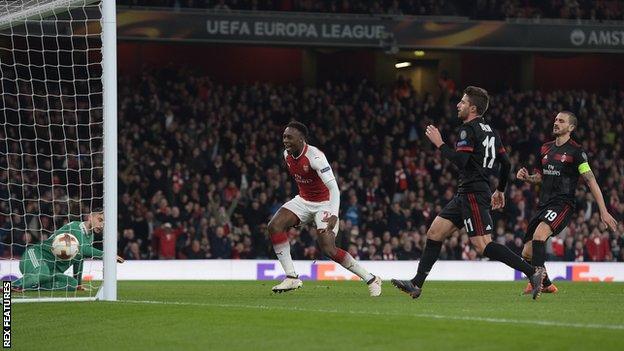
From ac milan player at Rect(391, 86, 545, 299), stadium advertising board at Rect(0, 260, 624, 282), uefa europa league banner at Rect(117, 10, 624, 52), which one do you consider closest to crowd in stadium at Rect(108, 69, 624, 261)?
uefa europa league banner at Rect(117, 10, 624, 52)

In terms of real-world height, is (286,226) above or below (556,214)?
below

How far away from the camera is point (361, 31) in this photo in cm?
3142

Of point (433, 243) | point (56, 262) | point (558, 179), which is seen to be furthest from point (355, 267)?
point (56, 262)

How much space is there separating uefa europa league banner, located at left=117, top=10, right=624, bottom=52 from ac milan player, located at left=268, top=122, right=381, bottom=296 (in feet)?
54.4

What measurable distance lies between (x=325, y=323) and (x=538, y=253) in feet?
14.2

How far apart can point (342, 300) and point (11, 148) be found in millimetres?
16233

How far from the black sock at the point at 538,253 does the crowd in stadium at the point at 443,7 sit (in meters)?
18.4

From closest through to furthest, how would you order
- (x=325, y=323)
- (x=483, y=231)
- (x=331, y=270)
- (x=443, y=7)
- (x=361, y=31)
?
1. (x=325, y=323)
2. (x=483, y=231)
3. (x=331, y=270)
4. (x=361, y=31)
5. (x=443, y=7)

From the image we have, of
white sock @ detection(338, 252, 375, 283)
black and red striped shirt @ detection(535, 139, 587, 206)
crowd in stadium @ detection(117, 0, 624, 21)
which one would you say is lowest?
white sock @ detection(338, 252, 375, 283)

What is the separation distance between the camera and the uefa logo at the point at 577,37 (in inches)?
1312

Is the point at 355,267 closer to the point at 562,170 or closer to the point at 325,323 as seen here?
the point at 562,170

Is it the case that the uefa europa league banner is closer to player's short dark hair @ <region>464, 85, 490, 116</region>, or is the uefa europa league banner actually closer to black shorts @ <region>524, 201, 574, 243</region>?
black shorts @ <region>524, 201, 574, 243</region>

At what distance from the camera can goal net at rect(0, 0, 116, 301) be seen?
14.8 meters

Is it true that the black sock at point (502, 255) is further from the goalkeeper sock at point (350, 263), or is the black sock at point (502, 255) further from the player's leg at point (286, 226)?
the player's leg at point (286, 226)
